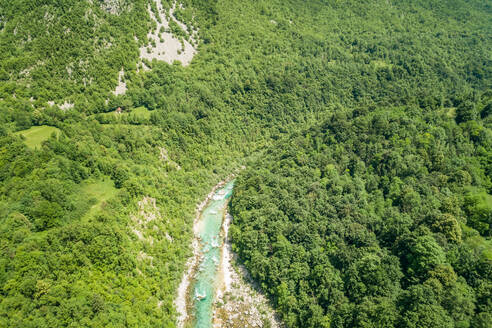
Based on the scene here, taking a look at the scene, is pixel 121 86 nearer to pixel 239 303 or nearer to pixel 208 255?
pixel 208 255

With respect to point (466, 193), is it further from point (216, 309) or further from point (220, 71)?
point (220, 71)

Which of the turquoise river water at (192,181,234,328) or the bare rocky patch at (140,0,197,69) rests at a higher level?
the bare rocky patch at (140,0,197,69)

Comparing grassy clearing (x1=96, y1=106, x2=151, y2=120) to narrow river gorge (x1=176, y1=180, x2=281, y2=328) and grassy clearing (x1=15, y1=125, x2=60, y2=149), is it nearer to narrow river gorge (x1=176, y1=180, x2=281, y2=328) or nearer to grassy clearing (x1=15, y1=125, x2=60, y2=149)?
grassy clearing (x1=15, y1=125, x2=60, y2=149)

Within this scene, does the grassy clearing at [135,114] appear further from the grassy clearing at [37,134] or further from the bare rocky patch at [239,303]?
the bare rocky patch at [239,303]

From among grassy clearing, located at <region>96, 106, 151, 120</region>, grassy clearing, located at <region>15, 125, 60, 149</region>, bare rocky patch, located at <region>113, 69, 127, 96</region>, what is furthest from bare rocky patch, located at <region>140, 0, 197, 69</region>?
grassy clearing, located at <region>15, 125, 60, 149</region>

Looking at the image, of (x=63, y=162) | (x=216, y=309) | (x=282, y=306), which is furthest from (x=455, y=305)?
(x=63, y=162)
